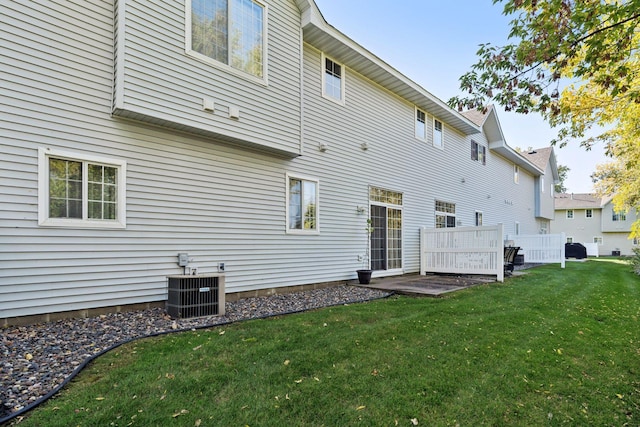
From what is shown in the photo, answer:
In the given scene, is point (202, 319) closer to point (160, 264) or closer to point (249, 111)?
point (160, 264)

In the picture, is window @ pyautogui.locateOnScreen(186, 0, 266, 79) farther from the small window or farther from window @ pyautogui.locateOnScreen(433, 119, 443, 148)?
the small window

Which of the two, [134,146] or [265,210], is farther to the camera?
[265,210]

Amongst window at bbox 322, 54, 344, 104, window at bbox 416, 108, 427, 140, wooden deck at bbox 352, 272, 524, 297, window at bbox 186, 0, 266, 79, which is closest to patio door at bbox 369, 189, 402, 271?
wooden deck at bbox 352, 272, 524, 297

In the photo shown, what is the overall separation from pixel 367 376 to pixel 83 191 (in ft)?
14.6

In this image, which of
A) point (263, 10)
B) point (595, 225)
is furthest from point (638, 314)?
point (595, 225)

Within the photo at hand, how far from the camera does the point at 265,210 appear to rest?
279 inches

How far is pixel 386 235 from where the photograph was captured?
33.3ft

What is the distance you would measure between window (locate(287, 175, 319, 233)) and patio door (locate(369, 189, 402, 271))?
2265mm

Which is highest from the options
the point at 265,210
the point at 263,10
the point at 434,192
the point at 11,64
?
the point at 263,10

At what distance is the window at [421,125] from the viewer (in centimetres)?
1188

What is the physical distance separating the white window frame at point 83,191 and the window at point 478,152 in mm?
14198

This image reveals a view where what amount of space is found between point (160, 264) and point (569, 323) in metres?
6.33

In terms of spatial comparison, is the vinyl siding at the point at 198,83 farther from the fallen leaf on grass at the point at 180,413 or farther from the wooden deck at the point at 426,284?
the fallen leaf on grass at the point at 180,413

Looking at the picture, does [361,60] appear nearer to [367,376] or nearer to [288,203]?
[288,203]
